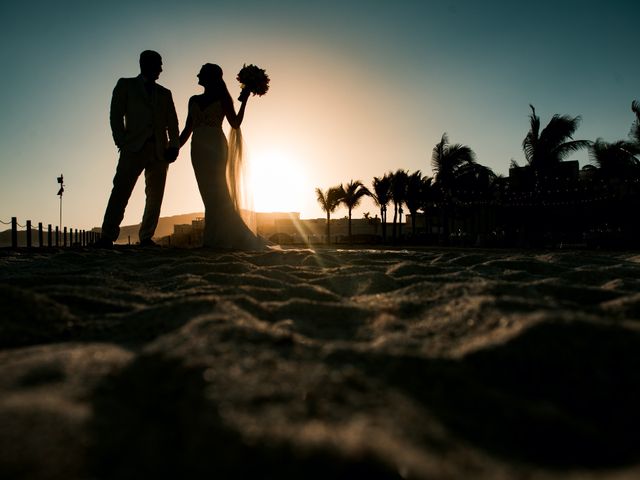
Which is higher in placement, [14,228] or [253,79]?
[253,79]

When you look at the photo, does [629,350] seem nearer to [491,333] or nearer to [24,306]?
[491,333]

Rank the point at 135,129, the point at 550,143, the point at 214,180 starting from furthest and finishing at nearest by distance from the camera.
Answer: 1. the point at 550,143
2. the point at 214,180
3. the point at 135,129

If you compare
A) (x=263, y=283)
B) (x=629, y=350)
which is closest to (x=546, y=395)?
(x=629, y=350)

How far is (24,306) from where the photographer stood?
60.7 inches

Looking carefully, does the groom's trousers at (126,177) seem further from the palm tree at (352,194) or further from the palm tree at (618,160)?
the palm tree at (352,194)

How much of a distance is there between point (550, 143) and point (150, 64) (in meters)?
18.9

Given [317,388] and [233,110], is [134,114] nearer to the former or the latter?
[233,110]

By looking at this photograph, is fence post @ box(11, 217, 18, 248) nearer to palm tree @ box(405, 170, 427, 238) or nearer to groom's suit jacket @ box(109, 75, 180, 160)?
groom's suit jacket @ box(109, 75, 180, 160)

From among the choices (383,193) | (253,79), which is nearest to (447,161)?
(383,193)

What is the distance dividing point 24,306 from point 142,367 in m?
0.77

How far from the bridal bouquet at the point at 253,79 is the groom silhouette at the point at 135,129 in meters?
1.05

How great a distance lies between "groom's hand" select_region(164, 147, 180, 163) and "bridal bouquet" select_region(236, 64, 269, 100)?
1.31m

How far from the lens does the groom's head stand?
552 centimetres

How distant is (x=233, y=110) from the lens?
235 inches
